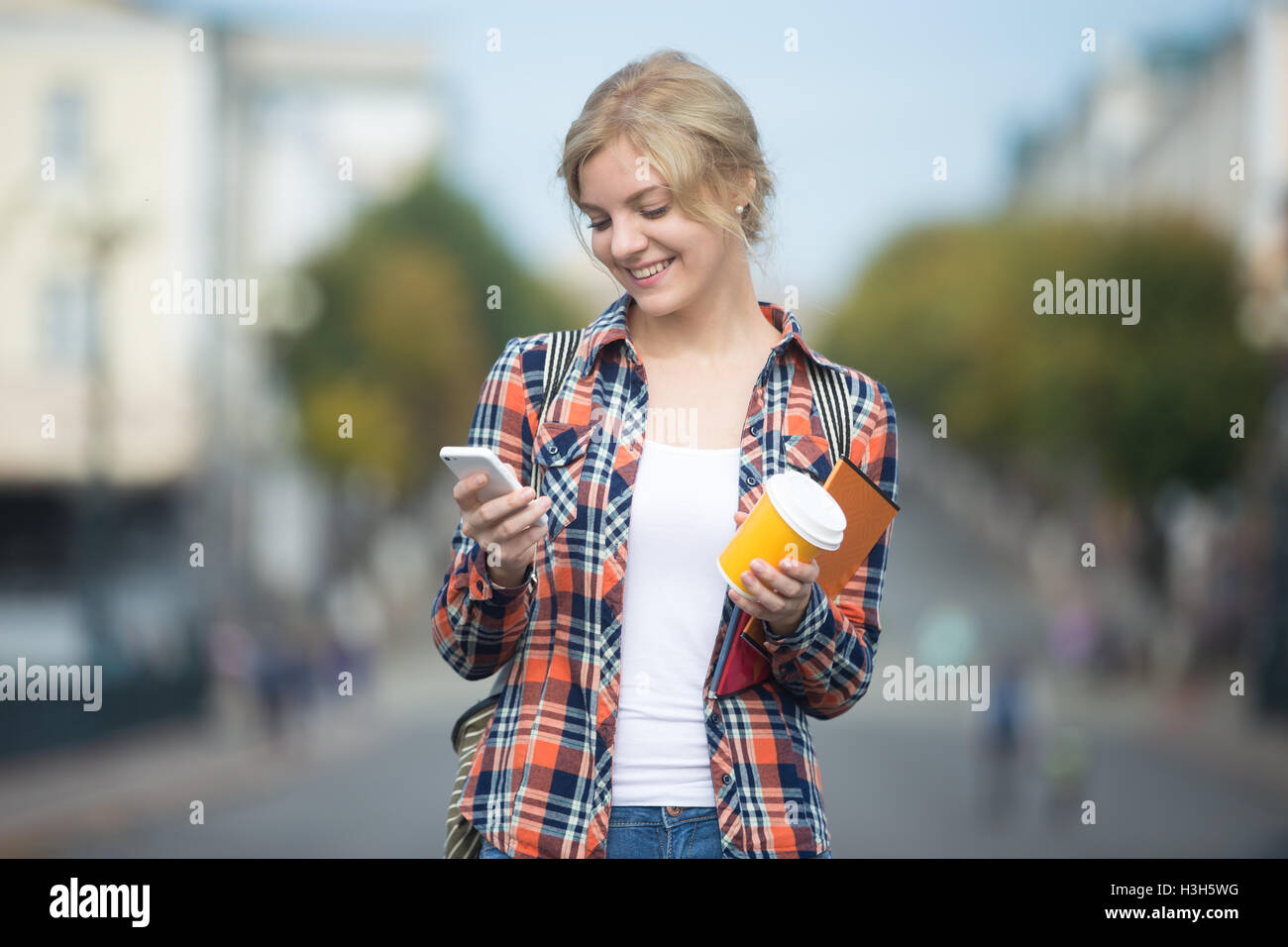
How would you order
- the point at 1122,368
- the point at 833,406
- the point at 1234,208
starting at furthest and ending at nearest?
the point at 1234,208, the point at 1122,368, the point at 833,406

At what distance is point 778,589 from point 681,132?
0.68 m

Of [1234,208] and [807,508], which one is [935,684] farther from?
[807,508]

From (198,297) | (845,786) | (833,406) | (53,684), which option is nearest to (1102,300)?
(845,786)

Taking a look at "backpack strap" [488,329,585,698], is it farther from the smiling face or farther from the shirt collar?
the smiling face

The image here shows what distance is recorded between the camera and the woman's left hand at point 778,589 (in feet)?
6.57

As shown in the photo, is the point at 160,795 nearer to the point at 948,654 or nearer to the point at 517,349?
the point at 948,654

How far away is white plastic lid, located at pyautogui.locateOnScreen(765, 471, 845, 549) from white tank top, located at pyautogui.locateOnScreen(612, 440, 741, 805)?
144mm

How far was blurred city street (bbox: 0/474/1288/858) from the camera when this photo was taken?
14.4 meters

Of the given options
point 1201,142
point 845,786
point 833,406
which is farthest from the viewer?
point 1201,142

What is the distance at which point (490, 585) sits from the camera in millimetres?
2113

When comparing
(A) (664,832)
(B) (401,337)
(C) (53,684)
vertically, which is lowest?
(C) (53,684)

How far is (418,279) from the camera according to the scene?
125ft
